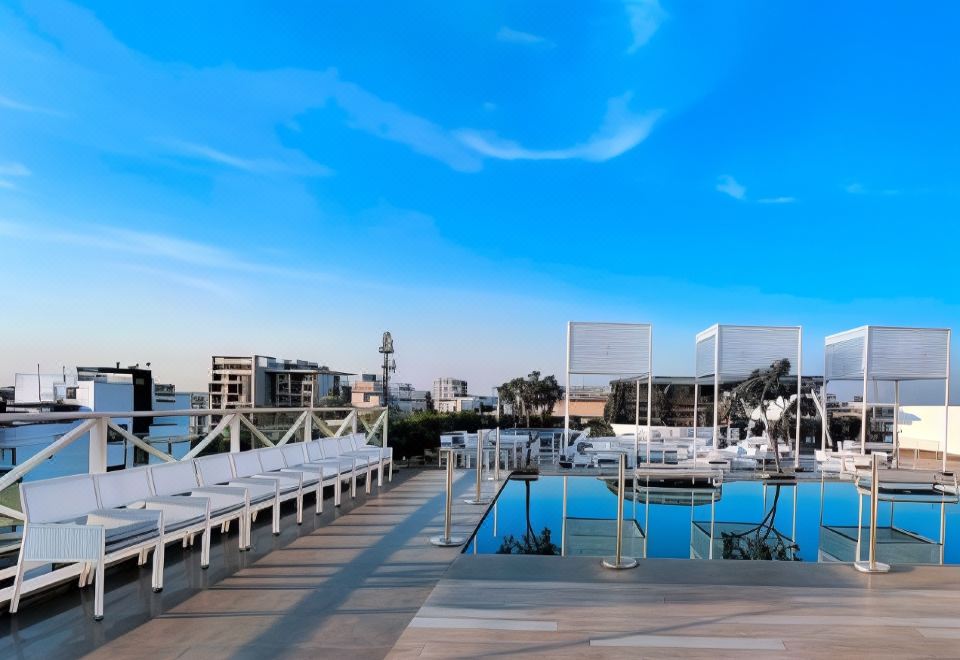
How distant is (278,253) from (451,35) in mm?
7893

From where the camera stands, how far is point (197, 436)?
5.88 metres

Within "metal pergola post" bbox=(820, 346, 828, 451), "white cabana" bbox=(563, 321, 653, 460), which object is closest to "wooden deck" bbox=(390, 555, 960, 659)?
"white cabana" bbox=(563, 321, 653, 460)

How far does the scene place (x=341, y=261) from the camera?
60.0 feet

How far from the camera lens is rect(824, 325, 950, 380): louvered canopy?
11.4m

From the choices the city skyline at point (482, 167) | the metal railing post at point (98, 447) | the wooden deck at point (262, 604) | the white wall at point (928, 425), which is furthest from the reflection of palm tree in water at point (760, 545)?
the white wall at point (928, 425)

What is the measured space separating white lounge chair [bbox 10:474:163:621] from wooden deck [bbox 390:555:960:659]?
1722mm

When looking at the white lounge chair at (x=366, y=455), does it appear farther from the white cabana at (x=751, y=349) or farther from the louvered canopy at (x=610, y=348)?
the white cabana at (x=751, y=349)

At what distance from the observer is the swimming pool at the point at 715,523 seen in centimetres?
571

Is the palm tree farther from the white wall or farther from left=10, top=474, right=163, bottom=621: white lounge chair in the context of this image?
left=10, top=474, right=163, bottom=621: white lounge chair

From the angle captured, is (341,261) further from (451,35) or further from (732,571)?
(732,571)

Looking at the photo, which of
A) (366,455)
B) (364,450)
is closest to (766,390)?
(364,450)

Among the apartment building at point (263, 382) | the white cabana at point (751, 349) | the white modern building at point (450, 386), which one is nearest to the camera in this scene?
the white cabana at point (751, 349)

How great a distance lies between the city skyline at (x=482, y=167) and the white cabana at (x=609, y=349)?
310 cm

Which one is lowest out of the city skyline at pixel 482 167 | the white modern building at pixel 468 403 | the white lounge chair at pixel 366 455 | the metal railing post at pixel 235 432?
the white modern building at pixel 468 403
